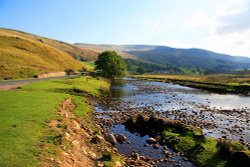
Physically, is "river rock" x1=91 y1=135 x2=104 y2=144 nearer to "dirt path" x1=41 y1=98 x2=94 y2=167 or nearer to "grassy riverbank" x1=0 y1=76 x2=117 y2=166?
"dirt path" x1=41 y1=98 x2=94 y2=167

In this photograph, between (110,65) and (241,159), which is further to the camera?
(110,65)

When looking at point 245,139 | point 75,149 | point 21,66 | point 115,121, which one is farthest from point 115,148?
point 21,66

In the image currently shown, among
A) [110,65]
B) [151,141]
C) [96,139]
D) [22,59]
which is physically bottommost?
[151,141]

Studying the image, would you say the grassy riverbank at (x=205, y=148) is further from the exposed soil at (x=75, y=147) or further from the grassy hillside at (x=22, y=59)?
the grassy hillside at (x=22, y=59)

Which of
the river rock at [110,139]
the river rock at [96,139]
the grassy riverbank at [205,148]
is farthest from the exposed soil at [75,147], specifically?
the grassy riverbank at [205,148]

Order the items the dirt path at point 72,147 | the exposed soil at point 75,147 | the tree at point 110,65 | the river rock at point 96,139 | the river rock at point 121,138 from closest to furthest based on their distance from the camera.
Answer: the dirt path at point 72,147 < the exposed soil at point 75,147 < the river rock at point 96,139 < the river rock at point 121,138 < the tree at point 110,65

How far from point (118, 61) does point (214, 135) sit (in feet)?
379

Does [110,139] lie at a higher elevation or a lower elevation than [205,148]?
lower

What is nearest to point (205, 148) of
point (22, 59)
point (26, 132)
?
point (26, 132)

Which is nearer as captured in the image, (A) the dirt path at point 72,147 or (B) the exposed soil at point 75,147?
(A) the dirt path at point 72,147

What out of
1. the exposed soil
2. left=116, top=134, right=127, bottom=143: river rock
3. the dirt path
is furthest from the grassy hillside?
left=116, top=134, right=127, bottom=143: river rock

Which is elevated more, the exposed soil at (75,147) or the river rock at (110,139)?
the exposed soil at (75,147)

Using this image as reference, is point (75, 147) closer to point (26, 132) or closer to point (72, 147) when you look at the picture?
point (72, 147)

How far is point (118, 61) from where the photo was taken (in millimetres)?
150125
